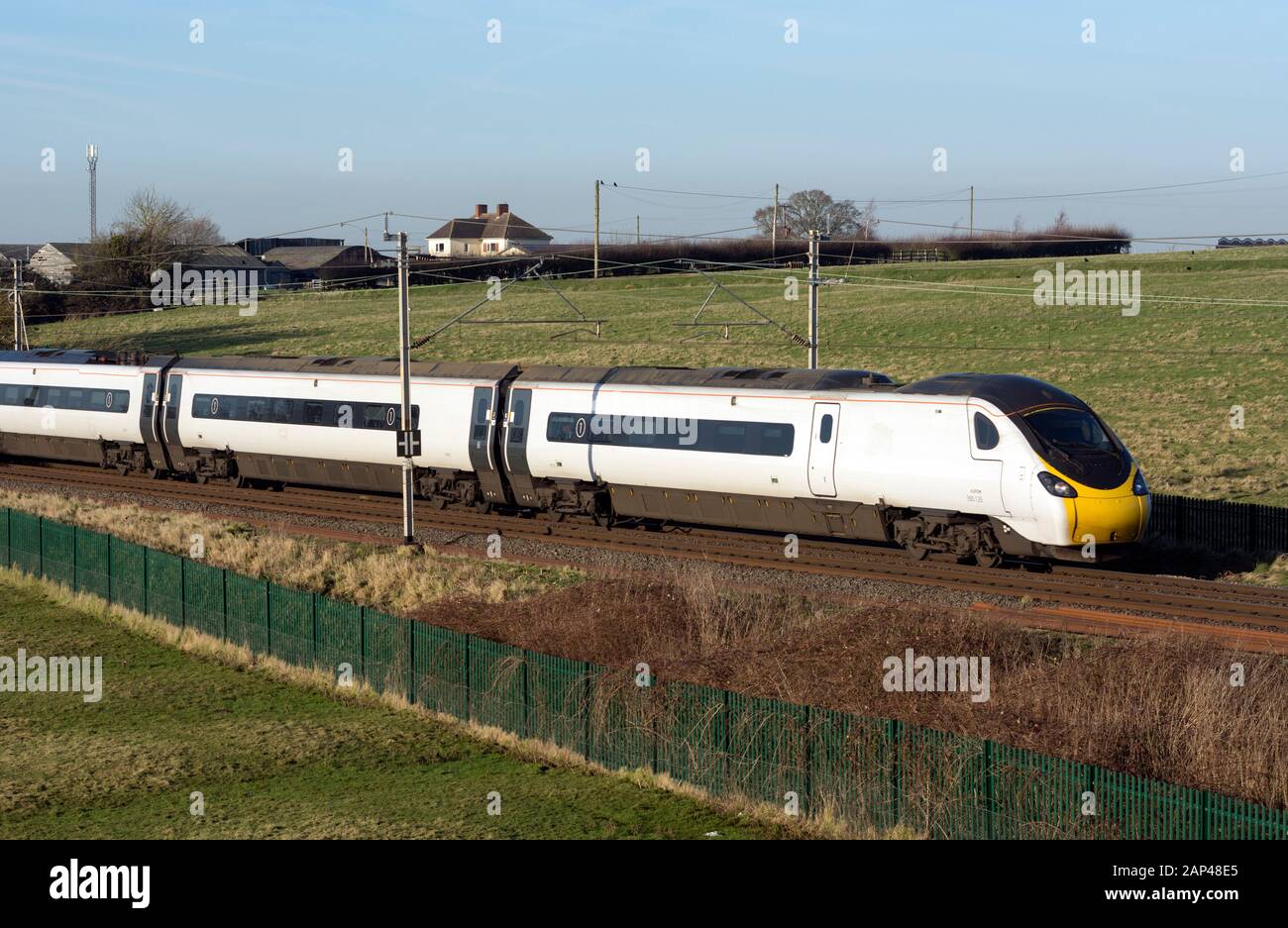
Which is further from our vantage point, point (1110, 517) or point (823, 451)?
point (823, 451)

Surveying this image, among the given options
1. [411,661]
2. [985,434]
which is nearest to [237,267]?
[985,434]

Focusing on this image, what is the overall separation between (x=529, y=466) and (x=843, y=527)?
793cm

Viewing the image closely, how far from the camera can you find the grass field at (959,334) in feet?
143

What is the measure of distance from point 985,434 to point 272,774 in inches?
510

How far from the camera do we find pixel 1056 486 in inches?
895

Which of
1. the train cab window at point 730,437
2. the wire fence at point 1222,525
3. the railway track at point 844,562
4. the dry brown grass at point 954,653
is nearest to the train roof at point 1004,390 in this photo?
the railway track at point 844,562

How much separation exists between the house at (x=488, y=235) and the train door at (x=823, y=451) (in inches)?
4193

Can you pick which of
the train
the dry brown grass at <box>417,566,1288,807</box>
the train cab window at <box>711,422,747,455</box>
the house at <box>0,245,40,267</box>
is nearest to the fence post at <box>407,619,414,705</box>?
the dry brown grass at <box>417,566,1288,807</box>

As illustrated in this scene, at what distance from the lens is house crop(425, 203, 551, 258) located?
5315 inches

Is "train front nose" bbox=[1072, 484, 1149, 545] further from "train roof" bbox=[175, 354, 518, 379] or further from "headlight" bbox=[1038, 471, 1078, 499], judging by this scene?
"train roof" bbox=[175, 354, 518, 379]

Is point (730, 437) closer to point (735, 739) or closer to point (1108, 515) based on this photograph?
point (1108, 515)
